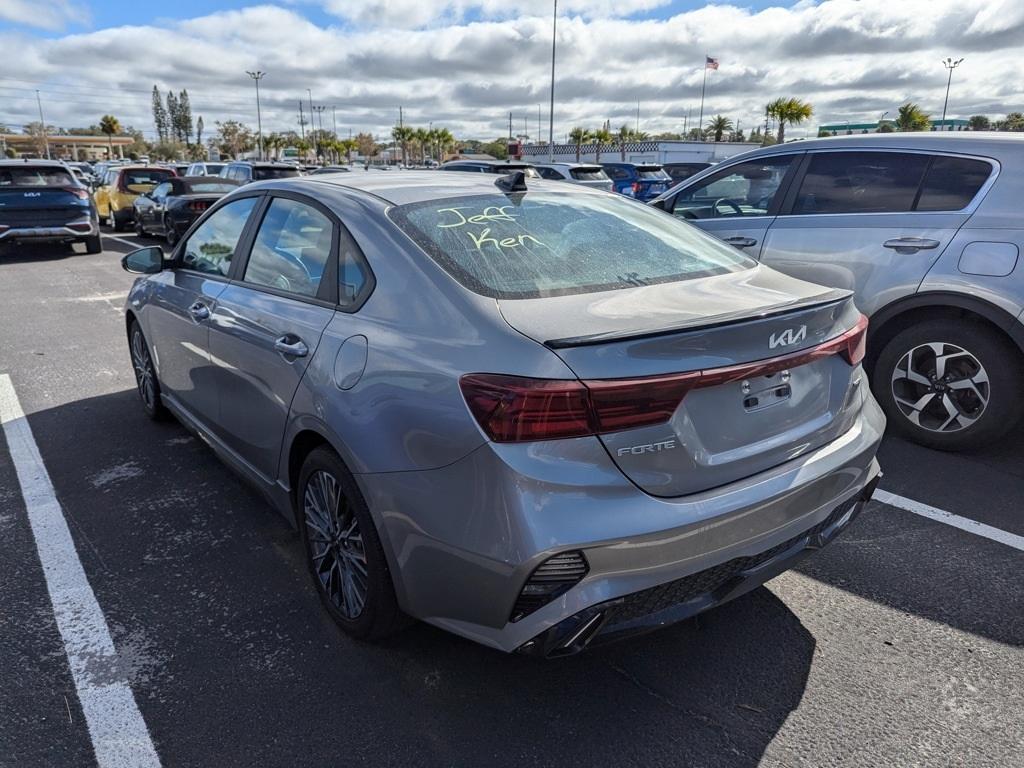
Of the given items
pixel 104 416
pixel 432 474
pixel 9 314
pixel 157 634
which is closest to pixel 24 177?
pixel 9 314

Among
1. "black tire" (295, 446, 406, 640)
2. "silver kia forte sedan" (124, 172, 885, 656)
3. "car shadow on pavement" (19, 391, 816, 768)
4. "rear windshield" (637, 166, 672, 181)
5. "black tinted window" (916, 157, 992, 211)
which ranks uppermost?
"black tinted window" (916, 157, 992, 211)

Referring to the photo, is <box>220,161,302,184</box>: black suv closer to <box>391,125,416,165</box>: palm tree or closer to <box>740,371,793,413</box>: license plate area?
<box>740,371,793,413</box>: license plate area

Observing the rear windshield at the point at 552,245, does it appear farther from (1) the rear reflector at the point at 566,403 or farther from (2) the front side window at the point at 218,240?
(2) the front side window at the point at 218,240

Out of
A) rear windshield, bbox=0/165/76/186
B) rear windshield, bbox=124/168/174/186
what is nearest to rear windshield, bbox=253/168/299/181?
rear windshield, bbox=124/168/174/186

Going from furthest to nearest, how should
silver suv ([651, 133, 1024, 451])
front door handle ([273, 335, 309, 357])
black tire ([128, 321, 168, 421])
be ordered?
black tire ([128, 321, 168, 421]) → silver suv ([651, 133, 1024, 451]) → front door handle ([273, 335, 309, 357])

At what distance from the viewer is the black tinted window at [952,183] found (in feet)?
14.1

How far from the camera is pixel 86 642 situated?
2.73 m

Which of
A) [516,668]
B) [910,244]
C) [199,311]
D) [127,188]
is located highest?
[910,244]

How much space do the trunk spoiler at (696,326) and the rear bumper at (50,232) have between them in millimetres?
14148

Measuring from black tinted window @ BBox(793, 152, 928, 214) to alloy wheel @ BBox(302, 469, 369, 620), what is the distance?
3.83 m

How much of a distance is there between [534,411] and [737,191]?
166 inches

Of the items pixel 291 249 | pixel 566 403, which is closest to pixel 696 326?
pixel 566 403

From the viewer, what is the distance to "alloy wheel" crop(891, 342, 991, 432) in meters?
4.27

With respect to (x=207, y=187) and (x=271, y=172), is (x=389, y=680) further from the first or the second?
(x=271, y=172)
